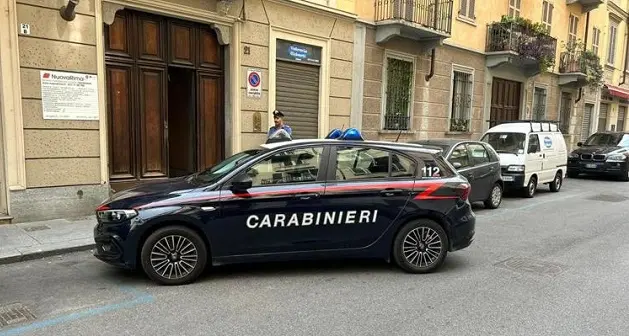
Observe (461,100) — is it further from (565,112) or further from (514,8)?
(565,112)

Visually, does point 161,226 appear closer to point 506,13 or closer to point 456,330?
point 456,330

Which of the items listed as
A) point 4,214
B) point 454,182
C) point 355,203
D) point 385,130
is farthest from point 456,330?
point 385,130

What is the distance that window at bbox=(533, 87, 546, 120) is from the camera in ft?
68.3

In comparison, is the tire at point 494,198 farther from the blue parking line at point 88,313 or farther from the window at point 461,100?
the blue parking line at point 88,313

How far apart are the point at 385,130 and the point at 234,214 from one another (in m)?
9.27

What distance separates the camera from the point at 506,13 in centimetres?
1783

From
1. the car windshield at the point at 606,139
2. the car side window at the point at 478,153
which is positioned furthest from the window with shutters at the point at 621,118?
the car side window at the point at 478,153

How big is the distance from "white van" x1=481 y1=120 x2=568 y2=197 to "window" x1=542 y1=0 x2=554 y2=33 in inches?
354

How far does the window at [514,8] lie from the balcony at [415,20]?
525 centimetres

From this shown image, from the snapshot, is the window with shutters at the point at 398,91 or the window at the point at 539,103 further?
the window at the point at 539,103

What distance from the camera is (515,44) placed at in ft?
56.5

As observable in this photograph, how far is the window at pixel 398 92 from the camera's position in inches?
536

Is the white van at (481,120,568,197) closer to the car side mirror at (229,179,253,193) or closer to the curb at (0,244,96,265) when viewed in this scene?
the car side mirror at (229,179,253,193)

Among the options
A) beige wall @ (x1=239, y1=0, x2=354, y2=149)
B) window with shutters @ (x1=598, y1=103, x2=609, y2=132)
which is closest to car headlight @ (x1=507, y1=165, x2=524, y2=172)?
beige wall @ (x1=239, y1=0, x2=354, y2=149)
